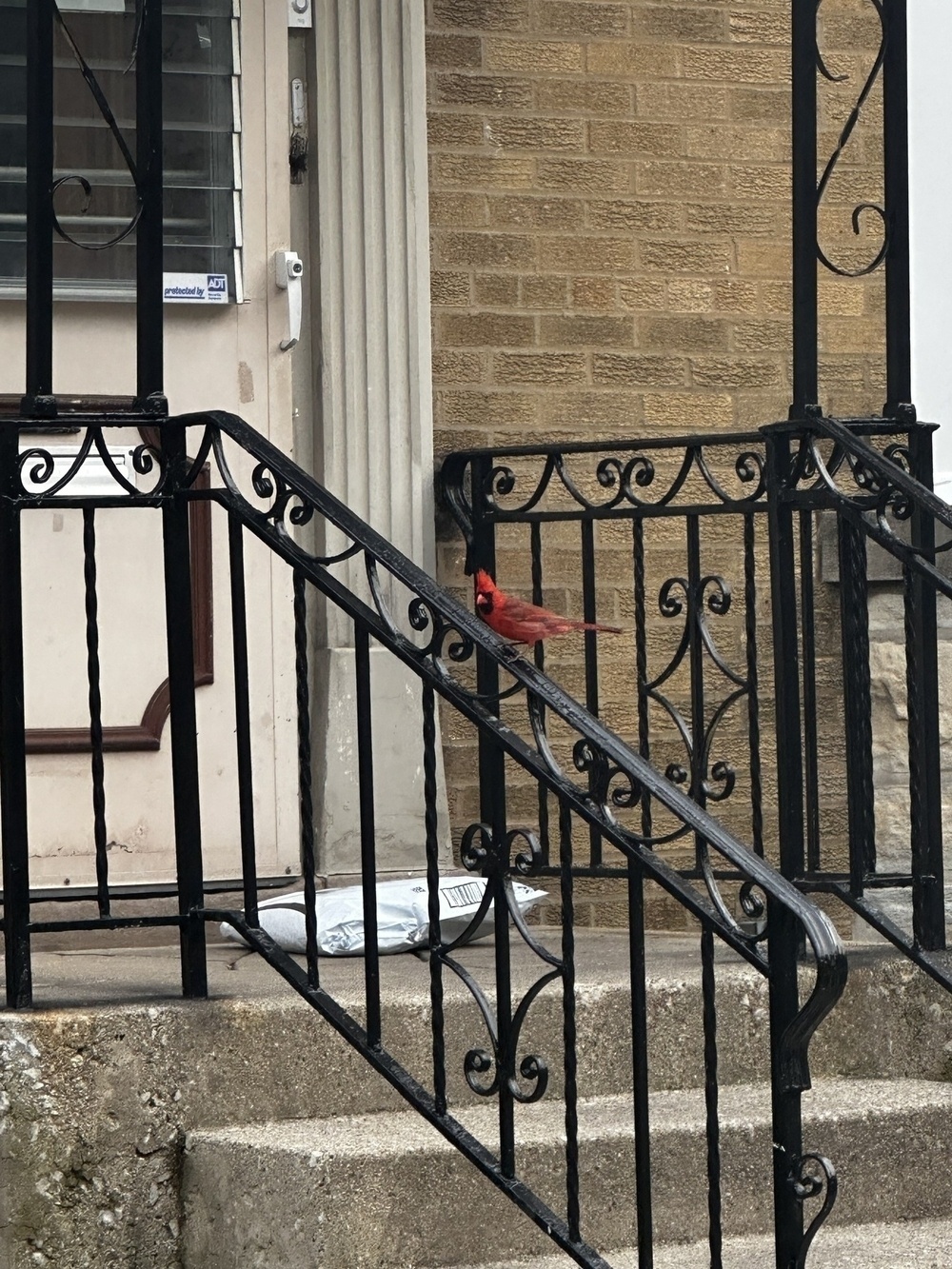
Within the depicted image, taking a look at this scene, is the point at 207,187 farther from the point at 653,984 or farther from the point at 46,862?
the point at 653,984

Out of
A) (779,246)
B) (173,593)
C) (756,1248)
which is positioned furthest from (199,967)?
(779,246)

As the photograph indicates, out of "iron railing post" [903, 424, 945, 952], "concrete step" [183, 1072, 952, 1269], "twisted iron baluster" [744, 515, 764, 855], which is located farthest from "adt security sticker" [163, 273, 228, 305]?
"concrete step" [183, 1072, 952, 1269]

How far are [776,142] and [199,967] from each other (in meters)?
3.09

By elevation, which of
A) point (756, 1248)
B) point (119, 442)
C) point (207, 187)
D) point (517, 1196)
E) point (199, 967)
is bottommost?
point (756, 1248)

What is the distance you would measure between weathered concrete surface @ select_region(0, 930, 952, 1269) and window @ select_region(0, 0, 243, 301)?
1.75m

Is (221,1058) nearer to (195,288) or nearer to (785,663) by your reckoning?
(785,663)

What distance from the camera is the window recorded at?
184 inches

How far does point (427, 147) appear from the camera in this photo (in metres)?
5.11

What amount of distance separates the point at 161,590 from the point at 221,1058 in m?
1.59

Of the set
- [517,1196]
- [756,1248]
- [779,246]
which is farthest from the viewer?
[779,246]

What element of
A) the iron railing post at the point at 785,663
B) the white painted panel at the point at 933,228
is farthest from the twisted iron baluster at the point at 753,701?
the white painted panel at the point at 933,228

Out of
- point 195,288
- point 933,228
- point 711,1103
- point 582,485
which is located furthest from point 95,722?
point 933,228

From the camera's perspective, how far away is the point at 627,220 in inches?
210

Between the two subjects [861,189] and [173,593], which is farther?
[861,189]
